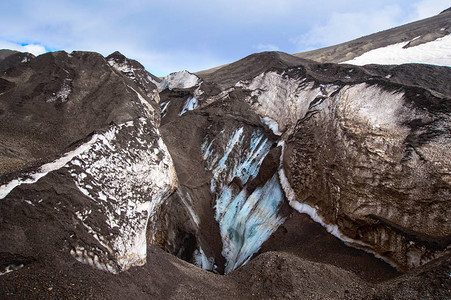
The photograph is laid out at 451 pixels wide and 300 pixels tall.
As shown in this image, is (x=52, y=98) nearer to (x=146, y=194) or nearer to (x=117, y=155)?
(x=117, y=155)

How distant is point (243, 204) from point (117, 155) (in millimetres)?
6979

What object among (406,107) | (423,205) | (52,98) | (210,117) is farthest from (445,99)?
(52,98)

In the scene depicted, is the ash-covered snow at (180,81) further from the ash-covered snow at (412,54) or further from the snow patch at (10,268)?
the ash-covered snow at (412,54)

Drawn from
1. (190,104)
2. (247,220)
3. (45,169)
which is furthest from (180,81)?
(45,169)

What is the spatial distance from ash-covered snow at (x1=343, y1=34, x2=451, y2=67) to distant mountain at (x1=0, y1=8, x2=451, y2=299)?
985 inches

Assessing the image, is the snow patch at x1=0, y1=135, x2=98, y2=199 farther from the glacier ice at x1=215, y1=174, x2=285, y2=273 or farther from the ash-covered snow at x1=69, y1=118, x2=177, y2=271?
the glacier ice at x1=215, y1=174, x2=285, y2=273

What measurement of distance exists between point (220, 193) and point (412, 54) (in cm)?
3374

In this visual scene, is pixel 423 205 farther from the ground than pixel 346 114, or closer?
closer

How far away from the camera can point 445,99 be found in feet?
25.8

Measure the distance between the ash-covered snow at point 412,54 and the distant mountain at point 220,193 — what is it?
25.0 metres

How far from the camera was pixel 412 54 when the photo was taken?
111ft

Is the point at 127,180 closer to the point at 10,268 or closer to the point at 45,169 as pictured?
the point at 45,169

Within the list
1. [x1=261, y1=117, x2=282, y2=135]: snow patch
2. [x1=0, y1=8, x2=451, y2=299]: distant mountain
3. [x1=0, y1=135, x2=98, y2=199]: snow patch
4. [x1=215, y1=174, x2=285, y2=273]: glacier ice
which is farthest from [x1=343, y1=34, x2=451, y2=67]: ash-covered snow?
[x1=0, y1=135, x2=98, y2=199]: snow patch

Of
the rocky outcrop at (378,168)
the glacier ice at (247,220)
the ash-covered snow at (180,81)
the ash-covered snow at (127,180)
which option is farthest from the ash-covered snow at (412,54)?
the ash-covered snow at (127,180)
